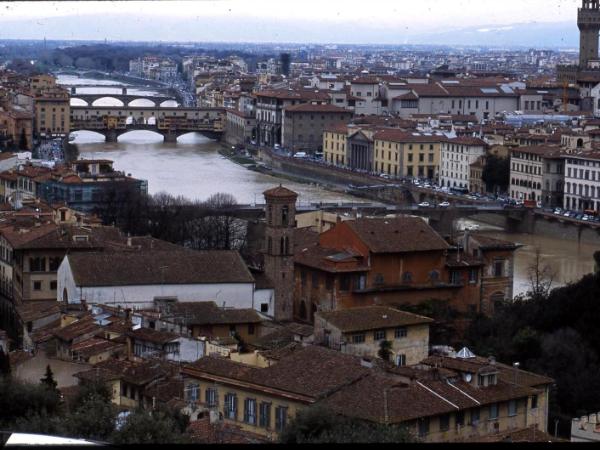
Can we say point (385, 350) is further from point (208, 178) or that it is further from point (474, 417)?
point (208, 178)

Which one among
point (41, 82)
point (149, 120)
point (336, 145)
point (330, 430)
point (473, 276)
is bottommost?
point (149, 120)

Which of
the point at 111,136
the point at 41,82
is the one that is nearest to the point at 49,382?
the point at 111,136

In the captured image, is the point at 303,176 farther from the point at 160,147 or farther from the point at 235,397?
the point at 235,397

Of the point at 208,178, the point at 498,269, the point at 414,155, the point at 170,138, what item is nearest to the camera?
the point at 498,269

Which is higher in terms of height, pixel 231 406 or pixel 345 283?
pixel 231 406

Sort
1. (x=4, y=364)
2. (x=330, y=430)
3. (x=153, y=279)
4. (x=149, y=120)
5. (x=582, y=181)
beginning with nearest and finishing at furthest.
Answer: (x=330, y=430), (x=4, y=364), (x=153, y=279), (x=582, y=181), (x=149, y=120)

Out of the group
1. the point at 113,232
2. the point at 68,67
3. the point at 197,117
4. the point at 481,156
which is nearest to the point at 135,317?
the point at 113,232

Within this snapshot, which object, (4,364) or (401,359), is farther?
(401,359)
